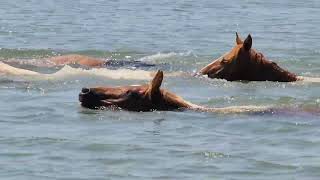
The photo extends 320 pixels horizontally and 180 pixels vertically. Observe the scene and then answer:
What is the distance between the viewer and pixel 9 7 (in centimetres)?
2839

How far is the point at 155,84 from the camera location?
1022cm

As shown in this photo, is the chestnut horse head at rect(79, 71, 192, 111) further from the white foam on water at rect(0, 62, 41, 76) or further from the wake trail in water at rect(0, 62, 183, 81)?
the white foam on water at rect(0, 62, 41, 76)

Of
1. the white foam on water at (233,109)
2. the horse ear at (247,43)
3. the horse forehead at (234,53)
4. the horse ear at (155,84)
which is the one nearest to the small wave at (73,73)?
the horse forehead at (234,53)

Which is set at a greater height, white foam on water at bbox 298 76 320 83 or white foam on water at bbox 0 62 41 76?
white foam on water at bbox 0 62 41 76

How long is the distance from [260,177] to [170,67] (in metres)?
7.54

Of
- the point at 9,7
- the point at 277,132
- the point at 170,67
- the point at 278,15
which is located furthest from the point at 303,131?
the point at 9,7

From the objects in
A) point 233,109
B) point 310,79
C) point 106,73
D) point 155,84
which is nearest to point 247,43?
point 310,79

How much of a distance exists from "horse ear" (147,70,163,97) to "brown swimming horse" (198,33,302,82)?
2923 millimetres

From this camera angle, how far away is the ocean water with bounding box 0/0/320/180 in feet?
27.0

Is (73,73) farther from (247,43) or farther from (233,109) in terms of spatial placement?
(233,109)

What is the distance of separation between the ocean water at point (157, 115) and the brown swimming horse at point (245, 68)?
18cm

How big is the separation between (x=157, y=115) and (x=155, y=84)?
40 centimetres

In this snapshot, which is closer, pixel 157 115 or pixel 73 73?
pixel 157 115

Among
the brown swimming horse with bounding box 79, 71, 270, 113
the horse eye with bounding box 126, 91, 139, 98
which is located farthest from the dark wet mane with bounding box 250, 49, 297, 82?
the horse eye with bounding box 126, 91, 139, 98
